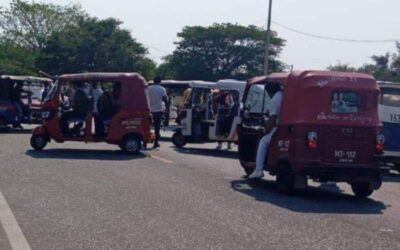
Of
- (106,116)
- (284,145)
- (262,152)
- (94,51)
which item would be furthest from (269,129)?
(94,51)

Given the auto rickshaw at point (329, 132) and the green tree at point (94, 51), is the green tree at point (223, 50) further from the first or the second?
the auto rickshaw at point (329, 132)

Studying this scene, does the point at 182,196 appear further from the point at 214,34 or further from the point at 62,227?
the point at 214,34

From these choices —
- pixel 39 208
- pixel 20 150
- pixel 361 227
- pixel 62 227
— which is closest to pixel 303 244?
pixel 361 227

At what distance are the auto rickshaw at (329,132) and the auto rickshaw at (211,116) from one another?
914 cm

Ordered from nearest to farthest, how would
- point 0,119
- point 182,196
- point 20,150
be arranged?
point 182,196, point 20,150, point 0,119

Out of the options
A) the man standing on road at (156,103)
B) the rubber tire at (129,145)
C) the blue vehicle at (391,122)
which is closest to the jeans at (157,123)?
the man standing on road at (156,103)

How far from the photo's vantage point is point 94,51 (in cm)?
6606

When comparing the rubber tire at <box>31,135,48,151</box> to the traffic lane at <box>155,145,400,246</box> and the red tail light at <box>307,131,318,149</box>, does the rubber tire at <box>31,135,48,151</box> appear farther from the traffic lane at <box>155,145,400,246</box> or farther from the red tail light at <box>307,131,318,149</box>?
the red tail light at <box>307,131,318,149</box>

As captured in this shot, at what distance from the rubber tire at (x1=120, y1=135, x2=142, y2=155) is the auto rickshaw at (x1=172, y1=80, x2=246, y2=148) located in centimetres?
280

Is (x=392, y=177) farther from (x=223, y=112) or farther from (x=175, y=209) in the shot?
(x=175, y=209)

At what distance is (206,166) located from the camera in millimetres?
21109

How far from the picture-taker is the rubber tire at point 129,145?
23.7m

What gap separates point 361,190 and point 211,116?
413 inches

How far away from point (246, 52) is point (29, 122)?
38.8m
